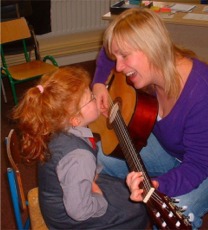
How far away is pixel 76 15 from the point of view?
370 cm

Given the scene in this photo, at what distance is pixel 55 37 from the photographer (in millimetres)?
3746

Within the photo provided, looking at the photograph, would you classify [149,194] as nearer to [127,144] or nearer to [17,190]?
[127,144]

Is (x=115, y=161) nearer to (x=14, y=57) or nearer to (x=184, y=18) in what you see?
(x=184, y=18)

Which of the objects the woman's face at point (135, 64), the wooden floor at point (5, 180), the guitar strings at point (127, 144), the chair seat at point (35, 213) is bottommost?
the wooden floor at point (5, 180)

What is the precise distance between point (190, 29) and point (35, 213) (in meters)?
1.82

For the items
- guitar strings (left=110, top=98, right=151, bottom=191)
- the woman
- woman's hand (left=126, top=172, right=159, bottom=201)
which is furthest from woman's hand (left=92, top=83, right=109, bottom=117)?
woman's hand (left=126, top=172, right=159, bottom=201)

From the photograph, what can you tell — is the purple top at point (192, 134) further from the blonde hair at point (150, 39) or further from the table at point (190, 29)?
the table at point (190, 29)

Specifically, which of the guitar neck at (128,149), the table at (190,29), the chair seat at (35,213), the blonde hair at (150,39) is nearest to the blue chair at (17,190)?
the chair seat at (35,213)

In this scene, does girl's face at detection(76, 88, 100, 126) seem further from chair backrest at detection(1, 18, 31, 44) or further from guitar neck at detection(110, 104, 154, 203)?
chair backrest at detection(1, 18, 31, 44)

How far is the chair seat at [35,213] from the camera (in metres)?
1.32

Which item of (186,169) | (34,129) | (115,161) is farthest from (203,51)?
(34,129)

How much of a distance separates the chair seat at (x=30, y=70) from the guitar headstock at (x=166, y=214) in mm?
1844

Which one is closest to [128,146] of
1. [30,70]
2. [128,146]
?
[128,146]

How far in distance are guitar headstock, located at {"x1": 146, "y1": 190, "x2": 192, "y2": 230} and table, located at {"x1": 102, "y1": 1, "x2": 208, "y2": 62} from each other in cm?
171
